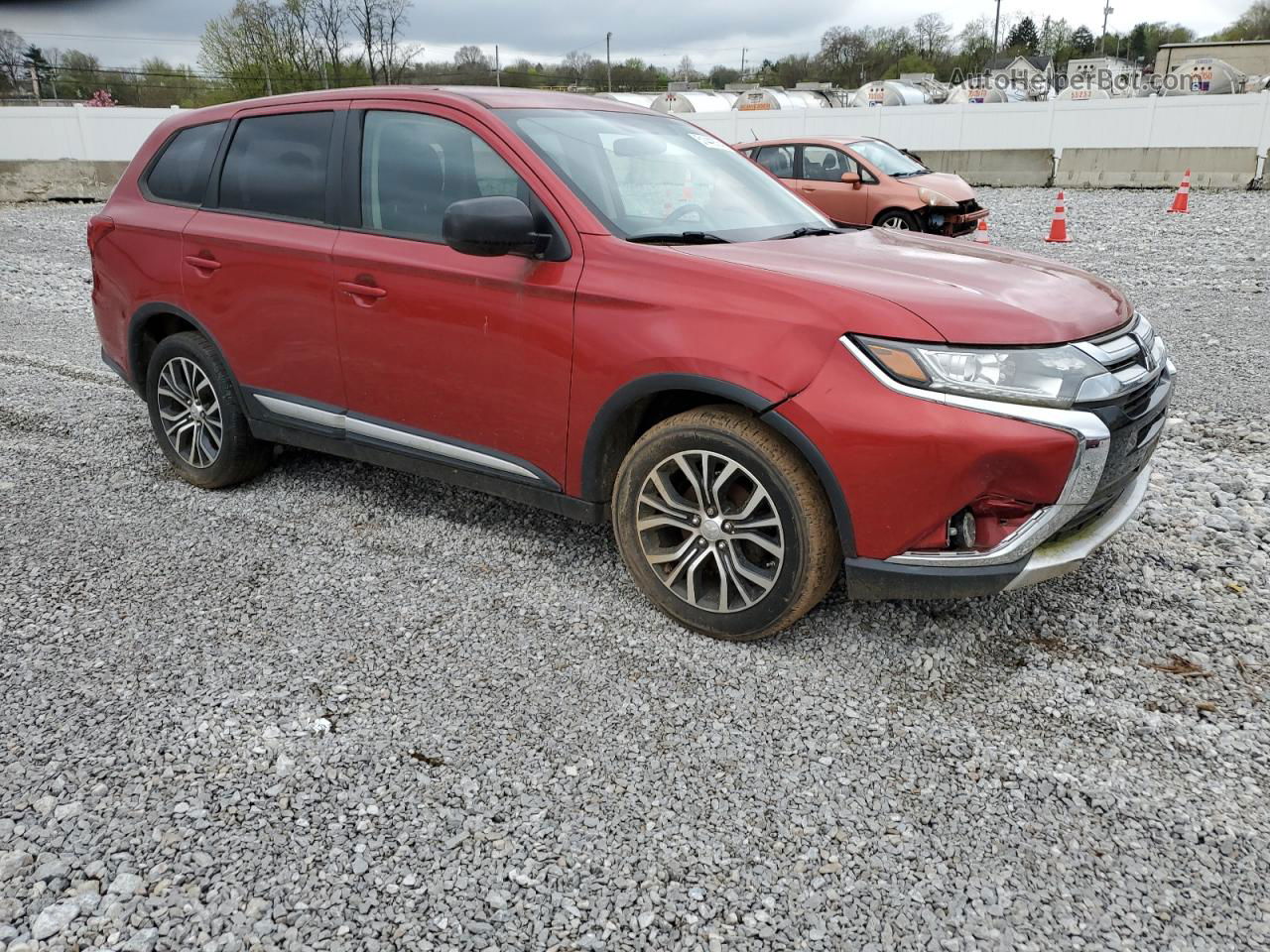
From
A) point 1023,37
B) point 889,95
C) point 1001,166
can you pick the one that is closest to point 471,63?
point 889,95

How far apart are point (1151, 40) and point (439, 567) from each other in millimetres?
130898

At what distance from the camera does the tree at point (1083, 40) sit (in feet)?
353

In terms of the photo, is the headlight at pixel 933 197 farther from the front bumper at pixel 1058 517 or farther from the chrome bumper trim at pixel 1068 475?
the chrome bumper trim at pixel 1068 475

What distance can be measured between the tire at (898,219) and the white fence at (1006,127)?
11017 millimetres

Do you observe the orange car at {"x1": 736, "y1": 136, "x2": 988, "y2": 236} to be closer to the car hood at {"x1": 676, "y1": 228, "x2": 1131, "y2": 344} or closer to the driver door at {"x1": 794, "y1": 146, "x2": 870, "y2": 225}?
the driver door at {"x1": 794, "y1": 146, "x2": 870, "y2": 225}

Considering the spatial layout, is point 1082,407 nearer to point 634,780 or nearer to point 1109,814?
point 1109,814

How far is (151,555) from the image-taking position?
Result: 4.07m

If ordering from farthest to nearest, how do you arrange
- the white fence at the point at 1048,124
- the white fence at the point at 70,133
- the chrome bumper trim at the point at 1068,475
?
the white fence at the point at 70,133 < the white fence at the point at 1048,124 < the chrome bumper trim at the point at 1068,475

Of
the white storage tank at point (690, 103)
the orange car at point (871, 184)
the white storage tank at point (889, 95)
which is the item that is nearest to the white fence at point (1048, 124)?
the white storage tank at point (690, 103)

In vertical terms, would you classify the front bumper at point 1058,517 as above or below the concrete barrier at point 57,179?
below

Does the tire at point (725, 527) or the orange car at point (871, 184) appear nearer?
the tire at point (725, 527)

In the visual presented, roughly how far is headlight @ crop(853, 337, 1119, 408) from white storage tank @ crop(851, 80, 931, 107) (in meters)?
48.5

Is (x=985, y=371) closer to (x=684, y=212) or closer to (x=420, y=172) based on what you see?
(x=684, y=212)

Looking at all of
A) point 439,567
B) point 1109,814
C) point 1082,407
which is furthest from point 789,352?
point 439,567
